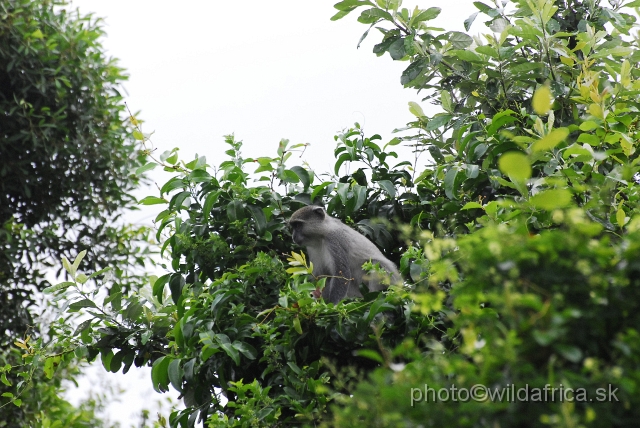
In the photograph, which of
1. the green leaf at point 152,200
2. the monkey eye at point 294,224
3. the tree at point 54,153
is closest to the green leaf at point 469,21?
the monkey eye at point 294,224

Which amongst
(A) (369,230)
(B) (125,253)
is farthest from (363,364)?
(B) (125,253)

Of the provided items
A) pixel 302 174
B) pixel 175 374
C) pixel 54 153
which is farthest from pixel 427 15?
pixel 54 153

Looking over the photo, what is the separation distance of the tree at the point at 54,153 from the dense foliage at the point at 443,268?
3.95m

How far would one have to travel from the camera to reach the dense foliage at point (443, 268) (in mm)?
1503

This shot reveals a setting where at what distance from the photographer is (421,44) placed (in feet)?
14.7

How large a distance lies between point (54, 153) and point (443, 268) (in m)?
7.04

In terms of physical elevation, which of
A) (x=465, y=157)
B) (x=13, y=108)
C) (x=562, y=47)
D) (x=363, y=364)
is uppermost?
(x=13, y=108)

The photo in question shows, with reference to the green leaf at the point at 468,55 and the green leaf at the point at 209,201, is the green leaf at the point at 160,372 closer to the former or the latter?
the green leaf at the point at 209,201

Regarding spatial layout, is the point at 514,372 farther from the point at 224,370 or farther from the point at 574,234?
the point at 224,370

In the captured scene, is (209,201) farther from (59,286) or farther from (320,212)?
(320,212)

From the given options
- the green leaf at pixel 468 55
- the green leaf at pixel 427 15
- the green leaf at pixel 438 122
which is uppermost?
the green leaf at pixel 427 15

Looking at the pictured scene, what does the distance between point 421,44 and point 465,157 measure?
82cm

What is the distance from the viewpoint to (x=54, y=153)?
26.1ft

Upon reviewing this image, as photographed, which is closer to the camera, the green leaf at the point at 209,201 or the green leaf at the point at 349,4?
the green leaf at the point at 209,201
